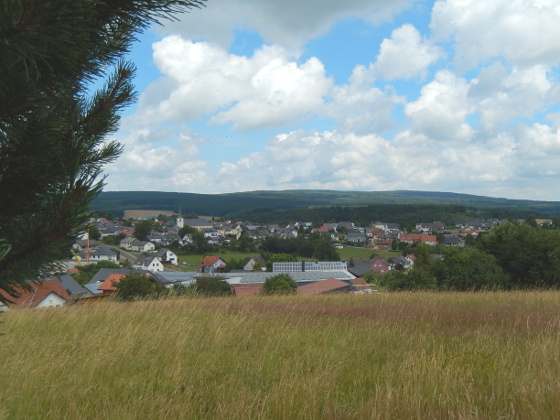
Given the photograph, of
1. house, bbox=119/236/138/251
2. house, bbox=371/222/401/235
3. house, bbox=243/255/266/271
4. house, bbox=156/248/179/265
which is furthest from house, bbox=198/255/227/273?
house, bbox=371/222/401/235

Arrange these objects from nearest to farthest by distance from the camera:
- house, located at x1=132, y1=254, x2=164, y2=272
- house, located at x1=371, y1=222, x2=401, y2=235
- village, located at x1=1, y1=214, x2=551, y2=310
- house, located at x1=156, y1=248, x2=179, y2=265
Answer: village, located at x1=1, y1=214, x2=551, y2=310 → house, located at x1=132, y1=254, x2=164, y2=272 → house, located at x1=156, y1=248, x2=179, y2=265 → house, located at x1=371, y1=222, x2=401, y2=235

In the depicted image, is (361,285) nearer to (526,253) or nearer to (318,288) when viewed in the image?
(318,288)

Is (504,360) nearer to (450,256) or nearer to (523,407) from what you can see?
(523,407)

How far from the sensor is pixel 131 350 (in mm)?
5156

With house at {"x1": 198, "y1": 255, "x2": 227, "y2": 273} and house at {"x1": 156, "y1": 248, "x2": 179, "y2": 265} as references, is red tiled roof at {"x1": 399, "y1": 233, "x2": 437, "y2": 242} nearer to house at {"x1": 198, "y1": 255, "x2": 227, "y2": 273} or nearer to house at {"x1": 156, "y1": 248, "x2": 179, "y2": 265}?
house at {"x1": 198, "y1": 255, "x2": 227, "y2": 273}

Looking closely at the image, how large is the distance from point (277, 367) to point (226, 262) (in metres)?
69.6

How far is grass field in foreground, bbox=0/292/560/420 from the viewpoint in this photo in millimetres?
3494

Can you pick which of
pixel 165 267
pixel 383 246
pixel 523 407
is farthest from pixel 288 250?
pixel 523 407

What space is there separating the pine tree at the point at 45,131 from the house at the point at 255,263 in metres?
67.6

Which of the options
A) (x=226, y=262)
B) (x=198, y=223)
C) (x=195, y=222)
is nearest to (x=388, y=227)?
(x=198, y=223)

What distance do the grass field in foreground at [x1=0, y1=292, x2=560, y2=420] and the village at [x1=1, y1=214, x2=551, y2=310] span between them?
2.33 meters

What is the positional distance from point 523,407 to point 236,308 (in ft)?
20.9

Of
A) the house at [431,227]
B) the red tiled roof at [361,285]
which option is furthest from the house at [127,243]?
the red tiled roof at [361,285]

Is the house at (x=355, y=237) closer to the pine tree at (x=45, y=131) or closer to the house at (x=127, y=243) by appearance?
the house at (x=127, y=243)
